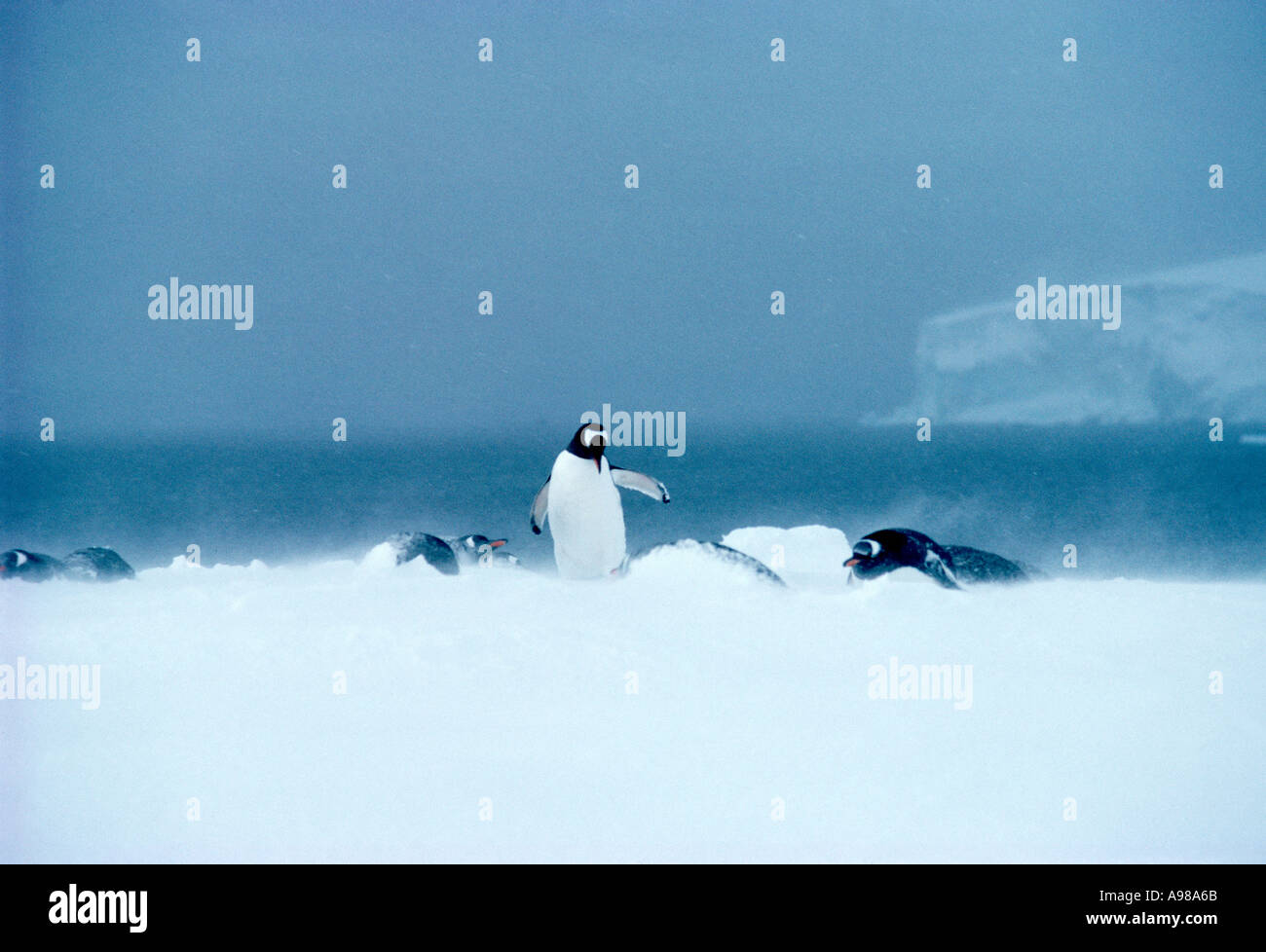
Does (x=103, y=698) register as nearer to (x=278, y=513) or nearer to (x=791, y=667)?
(x=278, y=513)

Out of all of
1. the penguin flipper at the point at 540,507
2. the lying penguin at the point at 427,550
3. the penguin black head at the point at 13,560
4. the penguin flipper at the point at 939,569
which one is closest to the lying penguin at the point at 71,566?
the penguin black head at the point at 13,560

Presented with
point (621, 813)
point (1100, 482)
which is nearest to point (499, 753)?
point (621, 813)

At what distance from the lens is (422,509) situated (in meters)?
5.95

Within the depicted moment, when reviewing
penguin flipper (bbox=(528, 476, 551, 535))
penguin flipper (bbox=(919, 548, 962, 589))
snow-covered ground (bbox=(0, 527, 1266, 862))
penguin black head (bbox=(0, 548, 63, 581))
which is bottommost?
snow-covered ground (bbox=(0, 527, 1266, 862))

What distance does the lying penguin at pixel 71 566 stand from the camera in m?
3.99

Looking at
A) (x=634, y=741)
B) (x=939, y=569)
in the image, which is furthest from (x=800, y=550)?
(x=634, y=741)

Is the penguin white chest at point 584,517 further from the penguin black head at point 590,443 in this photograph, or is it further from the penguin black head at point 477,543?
the penguin black head at point 477,543

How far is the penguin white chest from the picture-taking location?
516cm

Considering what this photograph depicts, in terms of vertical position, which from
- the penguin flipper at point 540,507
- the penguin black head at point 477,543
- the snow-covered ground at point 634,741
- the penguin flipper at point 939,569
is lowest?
the snow-covered ground at point 634,741

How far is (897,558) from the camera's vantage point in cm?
452

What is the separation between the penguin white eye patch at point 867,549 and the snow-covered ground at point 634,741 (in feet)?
2.75

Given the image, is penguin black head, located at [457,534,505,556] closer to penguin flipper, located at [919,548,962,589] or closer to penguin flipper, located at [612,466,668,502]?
penguin flipper, located at [612,466,668,502]

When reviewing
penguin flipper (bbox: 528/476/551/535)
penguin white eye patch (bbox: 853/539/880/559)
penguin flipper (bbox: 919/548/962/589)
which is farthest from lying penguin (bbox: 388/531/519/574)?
penguin flipper (bbox: 919/548/962/589)

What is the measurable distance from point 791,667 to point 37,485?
368 centimetres
